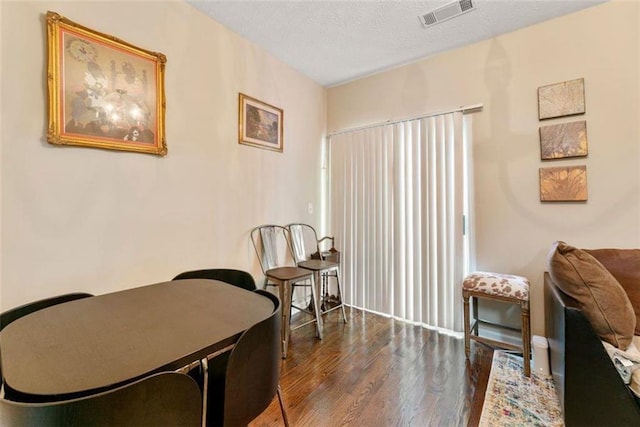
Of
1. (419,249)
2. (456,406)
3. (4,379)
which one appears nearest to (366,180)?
(419,249)

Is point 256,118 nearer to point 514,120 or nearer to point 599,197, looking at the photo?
point 514,120

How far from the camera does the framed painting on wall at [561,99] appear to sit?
7.05ft

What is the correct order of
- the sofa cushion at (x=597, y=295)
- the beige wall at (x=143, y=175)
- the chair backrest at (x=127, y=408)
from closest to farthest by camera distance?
the chair backrest at (x=127, y=408) < the sofa cushion at (x=597, y=295) < the beige wall at (x=143, y=175)

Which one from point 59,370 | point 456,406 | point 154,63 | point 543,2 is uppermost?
point 543,2

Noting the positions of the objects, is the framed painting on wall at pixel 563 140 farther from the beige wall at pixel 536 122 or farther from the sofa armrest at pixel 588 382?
the sofa armrest at pixel 588 382

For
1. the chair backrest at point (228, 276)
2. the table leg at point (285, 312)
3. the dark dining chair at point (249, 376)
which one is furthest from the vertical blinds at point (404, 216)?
the dark dining chair at point (249, 376)

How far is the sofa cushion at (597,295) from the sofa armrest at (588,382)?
0.08m

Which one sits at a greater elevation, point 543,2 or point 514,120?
point 543,2

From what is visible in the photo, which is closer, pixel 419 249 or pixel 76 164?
pixel 76 164

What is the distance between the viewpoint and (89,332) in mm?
960

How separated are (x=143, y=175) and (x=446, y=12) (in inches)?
102

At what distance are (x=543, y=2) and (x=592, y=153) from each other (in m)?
1.20

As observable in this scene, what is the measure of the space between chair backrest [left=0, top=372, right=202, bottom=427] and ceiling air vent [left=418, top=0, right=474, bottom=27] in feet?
9.12

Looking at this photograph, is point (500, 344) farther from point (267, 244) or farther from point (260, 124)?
point (260, 124)
